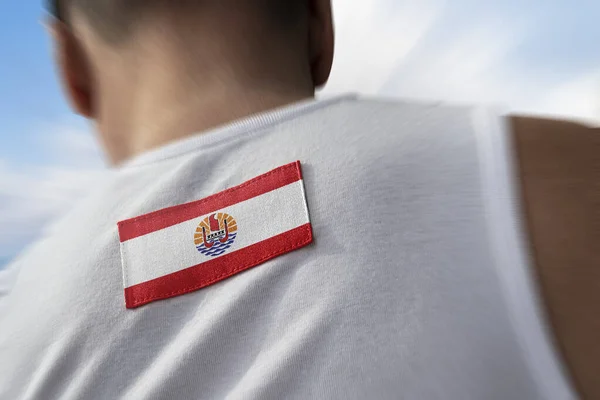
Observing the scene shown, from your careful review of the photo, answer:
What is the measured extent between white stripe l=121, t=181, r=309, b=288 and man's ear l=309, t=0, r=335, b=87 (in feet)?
1.03

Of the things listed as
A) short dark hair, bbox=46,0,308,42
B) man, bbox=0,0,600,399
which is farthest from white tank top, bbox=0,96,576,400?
short dark hair, bbox=46,0,308,42

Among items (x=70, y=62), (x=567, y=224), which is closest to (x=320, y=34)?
(x=70, y=62)

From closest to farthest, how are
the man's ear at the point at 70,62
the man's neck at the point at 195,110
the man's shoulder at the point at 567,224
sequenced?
the man's shoulder at the point at 567,224, the man's neck at the point at 195,110, the man's ear at the point at 70,62

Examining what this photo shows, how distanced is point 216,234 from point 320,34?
37 centimetres

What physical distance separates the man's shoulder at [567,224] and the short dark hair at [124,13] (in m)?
0.31

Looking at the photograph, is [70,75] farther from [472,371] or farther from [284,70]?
[472,371]

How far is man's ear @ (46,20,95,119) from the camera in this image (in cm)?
77

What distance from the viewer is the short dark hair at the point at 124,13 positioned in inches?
26.1

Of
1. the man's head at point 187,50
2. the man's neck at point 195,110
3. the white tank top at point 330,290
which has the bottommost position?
the white tank top at point 330,290

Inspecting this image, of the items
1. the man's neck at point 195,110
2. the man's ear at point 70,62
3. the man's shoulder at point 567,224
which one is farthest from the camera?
the man's ear at point 70,62

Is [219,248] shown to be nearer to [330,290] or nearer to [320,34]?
[330,290]

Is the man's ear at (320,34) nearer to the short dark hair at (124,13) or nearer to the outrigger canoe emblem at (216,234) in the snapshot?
the short dark hair at (124,13)

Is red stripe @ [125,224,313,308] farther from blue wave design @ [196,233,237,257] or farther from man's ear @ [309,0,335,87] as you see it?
man's ear @ [309,0,335,87]

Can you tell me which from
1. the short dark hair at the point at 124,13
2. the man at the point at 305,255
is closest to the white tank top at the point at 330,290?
the man at the point at 305,255
